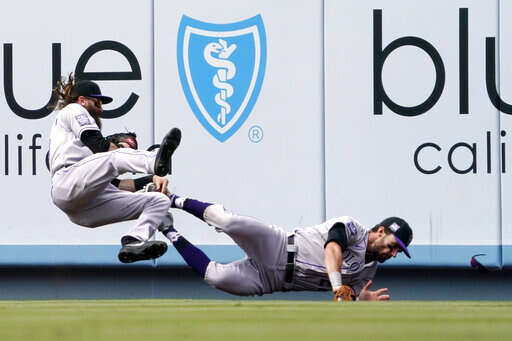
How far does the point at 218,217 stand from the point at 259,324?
3.91 m

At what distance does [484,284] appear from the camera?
36.1 ft

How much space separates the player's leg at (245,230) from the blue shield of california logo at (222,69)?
1.88m

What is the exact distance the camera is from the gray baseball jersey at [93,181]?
329 inches

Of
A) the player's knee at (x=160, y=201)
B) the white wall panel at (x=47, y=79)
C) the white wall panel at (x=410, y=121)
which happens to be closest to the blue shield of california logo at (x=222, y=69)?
the white wall panel at (x=47, y=79)

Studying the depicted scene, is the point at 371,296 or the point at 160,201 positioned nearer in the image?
the point at 160,201

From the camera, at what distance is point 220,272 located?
9484mm

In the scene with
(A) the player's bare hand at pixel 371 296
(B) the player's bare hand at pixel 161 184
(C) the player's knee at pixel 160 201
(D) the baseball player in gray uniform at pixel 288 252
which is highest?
(B) the player's bare hand at pixel 161 184

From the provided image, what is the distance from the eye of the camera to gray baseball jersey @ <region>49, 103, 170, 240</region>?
27.5ft

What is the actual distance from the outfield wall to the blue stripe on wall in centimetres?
1

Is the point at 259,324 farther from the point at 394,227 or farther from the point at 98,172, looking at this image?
the point at 394,227

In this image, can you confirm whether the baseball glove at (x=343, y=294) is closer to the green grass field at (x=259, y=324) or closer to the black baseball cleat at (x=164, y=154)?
the black baseball cleat at (x=164, y=154)

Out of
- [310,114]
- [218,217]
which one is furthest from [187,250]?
[310,114]

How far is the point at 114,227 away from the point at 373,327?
611cm

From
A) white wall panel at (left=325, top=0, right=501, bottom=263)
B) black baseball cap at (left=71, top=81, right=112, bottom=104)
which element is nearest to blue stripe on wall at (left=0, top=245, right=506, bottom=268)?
white wall panel at (left=325, top=0, right=501, bottom=263)
